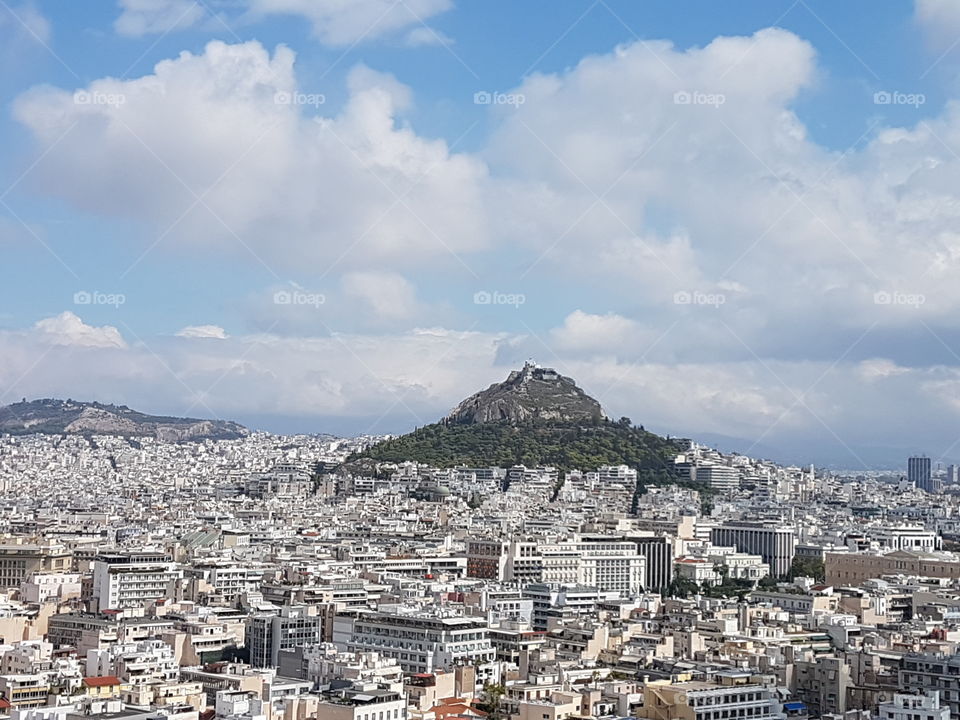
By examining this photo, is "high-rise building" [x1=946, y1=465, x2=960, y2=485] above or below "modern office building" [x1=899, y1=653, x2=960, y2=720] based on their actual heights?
above

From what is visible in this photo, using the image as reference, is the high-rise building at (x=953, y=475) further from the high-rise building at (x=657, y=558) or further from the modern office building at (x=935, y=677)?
the modern office building at (x=935, y=677)

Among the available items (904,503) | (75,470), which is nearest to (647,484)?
(904,503)

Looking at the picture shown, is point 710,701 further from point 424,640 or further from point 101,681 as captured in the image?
point 101,681

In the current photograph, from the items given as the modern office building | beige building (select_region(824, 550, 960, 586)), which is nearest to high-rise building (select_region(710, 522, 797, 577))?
beige building (select_region(824, 550, 960, 586))

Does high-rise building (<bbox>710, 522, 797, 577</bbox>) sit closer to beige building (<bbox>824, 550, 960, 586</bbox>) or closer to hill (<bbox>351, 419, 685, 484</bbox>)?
beige building (<bbox>824, 550, 960, 586</bbox>)

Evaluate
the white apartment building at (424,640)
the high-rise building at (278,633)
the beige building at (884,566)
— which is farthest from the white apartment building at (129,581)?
the beige building at (884,566)

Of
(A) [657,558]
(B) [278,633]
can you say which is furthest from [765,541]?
(B) [278,633]

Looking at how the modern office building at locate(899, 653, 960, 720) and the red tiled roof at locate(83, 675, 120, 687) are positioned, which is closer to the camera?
the red tiled roof at locate(83, 675, 120, 687)
